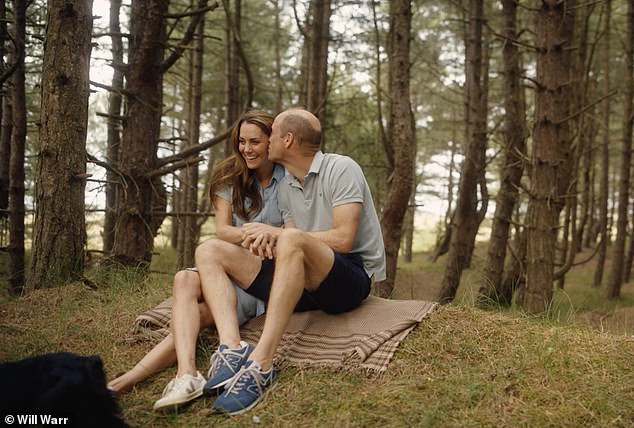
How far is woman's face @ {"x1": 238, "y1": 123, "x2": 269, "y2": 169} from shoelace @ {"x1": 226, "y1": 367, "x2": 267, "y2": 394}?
4.98ft

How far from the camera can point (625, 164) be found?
37.6ft

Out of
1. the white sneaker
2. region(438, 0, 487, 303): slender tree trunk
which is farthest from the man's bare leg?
region(438, 0, 487, 303): slender tree trunk

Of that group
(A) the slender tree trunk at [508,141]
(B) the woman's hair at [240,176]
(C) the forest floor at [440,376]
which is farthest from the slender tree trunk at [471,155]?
(B) the woman's hair at [240,176]

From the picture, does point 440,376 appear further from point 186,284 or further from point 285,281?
point 186,284

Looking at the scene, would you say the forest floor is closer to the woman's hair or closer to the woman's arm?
the woman's arm

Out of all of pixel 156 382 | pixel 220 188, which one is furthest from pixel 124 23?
pixel 156 382

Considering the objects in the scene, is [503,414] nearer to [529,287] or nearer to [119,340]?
[119,340]

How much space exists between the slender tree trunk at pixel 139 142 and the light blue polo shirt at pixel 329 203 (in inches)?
103

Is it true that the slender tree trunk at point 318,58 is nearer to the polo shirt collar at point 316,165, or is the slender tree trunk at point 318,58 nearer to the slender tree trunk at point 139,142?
the slender tree trunk at point 139,142

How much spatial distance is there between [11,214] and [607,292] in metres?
11.2

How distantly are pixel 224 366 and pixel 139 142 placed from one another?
12.4 ft

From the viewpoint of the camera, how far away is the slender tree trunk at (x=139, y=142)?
6.09 m

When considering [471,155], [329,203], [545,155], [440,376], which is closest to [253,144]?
[329,203]

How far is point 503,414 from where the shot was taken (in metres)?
2.76
